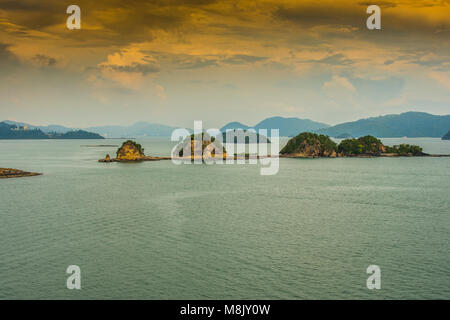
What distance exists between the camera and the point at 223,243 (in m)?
38.6

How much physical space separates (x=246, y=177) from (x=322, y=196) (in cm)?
3528

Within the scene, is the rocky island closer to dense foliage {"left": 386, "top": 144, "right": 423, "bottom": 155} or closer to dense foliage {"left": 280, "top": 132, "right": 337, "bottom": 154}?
dense foliage {"left": 280, "top": 132, "right": 337, "bottom": 154}

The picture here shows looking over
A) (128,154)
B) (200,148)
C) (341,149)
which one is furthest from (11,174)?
(341,149)

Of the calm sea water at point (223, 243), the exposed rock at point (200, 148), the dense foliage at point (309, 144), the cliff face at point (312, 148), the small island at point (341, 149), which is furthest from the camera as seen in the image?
the dense foliage at point (309, 144)

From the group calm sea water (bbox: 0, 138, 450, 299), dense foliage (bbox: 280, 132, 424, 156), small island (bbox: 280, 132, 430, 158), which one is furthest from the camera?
dense foliage (bbox: 280, 132, 424, 156)

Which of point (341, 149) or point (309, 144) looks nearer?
point (309, 144)

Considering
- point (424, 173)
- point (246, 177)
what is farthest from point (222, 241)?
point (424, 173)

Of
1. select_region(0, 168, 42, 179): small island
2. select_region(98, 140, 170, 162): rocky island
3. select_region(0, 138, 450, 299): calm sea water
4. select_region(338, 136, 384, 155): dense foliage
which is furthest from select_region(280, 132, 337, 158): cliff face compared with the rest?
select_region(0, 168, 42, 179): small island

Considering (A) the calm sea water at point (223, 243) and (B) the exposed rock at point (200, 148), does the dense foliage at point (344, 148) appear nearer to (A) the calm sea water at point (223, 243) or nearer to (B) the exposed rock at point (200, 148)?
(B) the exposed rock at point (200, 148)

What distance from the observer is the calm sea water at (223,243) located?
27719mm

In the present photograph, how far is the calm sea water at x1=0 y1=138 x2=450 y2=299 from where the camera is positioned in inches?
1091

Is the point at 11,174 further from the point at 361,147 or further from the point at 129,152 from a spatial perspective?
the point at 361,147

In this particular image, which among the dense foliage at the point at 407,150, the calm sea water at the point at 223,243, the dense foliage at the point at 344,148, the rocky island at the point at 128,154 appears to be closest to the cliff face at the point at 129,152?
the rocky island at the point at 128,154

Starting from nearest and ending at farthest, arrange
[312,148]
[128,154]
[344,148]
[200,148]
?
[128,154] < [200,148] < [312,148] < [344,148]
